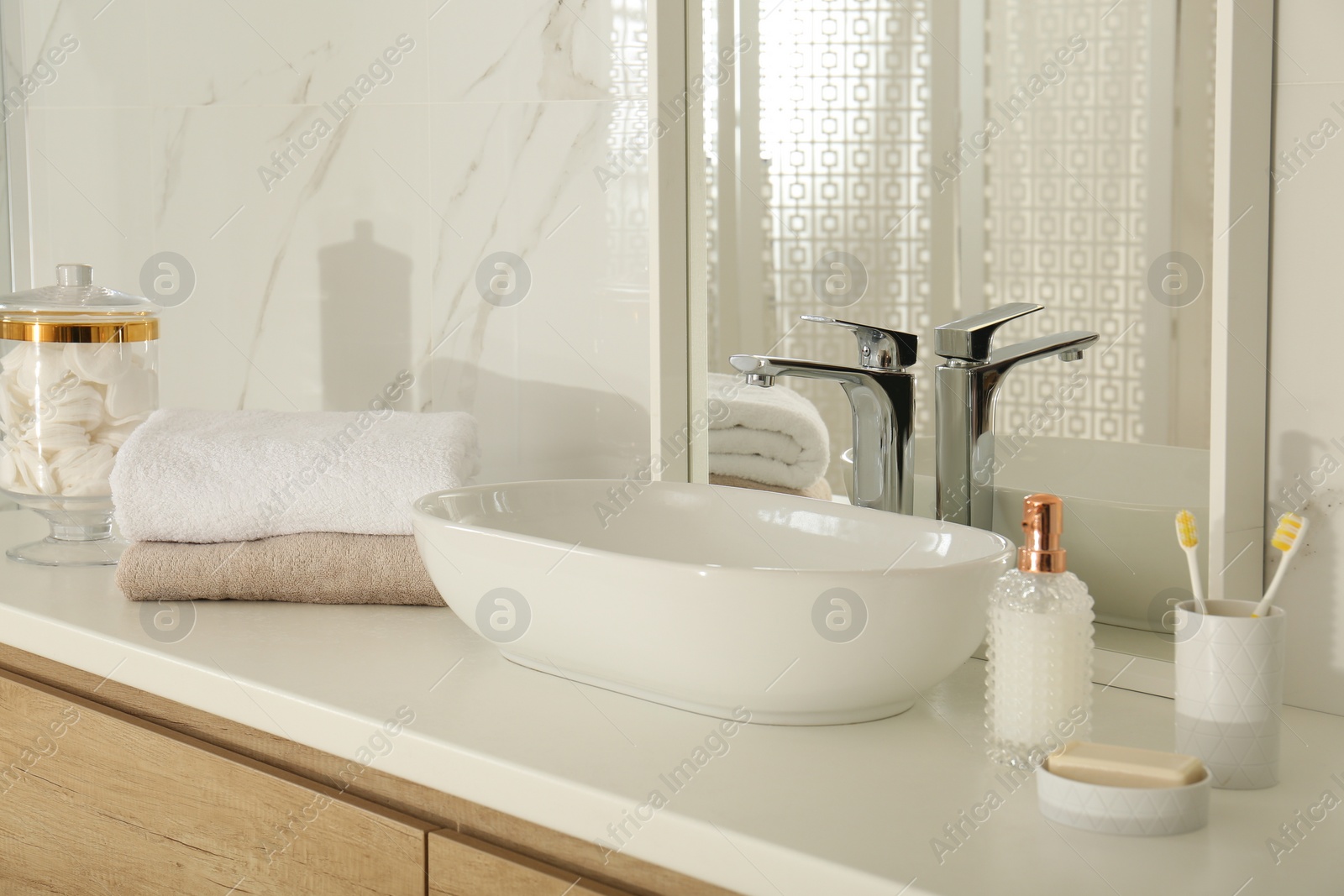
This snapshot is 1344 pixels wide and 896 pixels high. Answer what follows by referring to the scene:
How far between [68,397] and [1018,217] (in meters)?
0.91

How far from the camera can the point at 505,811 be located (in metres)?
0.68

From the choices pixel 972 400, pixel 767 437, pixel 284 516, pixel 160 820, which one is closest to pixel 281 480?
pixel 284 516

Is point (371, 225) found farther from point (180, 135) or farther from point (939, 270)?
point (939, 270)

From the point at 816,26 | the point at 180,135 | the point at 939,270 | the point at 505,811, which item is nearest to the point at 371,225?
the point at 180,135

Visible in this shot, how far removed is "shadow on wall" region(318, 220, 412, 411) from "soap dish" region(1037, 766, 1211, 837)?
3.03 ft

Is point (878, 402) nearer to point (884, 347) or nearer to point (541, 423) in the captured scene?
point (884, 347)

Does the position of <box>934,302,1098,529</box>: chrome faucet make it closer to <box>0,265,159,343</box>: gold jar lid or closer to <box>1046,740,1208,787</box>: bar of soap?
<box>1046,740,1208,787</box>: bar of soap

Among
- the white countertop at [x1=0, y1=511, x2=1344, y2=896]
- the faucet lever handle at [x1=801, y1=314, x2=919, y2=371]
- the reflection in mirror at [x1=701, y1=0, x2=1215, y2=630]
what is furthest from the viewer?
the faucet lever handle at [x1=801, y1=314, x2=919, y2=371]

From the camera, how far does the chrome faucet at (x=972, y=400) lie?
0.88 m

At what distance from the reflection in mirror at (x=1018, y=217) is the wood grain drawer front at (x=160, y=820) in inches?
19.0

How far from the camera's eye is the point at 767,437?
1.04 meters

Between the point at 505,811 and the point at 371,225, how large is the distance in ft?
2.76

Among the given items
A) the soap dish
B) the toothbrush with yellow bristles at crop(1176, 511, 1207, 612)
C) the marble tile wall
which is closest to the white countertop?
the soap dish

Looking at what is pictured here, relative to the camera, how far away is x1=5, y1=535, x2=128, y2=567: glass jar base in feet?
3.84
